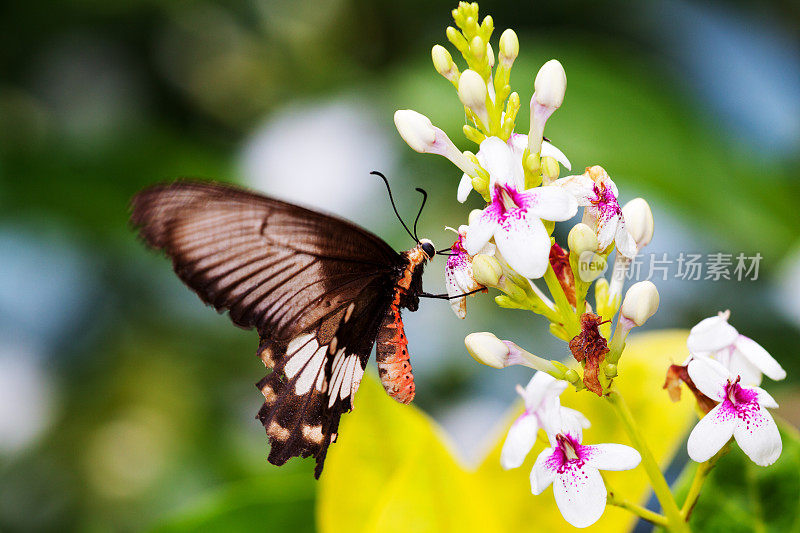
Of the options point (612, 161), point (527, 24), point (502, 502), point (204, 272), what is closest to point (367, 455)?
point (502, 502)

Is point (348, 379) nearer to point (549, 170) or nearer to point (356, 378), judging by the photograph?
point (356, 378)

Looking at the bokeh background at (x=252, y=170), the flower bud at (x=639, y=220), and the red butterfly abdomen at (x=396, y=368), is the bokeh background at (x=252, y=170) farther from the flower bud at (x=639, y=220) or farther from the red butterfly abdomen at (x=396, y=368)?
the flower bud at (x=639, y=220)

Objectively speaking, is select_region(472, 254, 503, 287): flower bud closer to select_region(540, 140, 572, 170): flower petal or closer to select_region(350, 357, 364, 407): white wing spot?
select_region(540, 140, 572, 170): flower petal

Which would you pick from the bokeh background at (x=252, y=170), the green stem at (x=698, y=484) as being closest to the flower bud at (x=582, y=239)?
the green stem at (x=698, y=484)

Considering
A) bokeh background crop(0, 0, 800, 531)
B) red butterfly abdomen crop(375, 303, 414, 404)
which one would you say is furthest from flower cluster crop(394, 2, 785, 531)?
bokeh background crop(0, 0, 800, 531)

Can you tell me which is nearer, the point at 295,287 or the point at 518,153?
the point at 518,153

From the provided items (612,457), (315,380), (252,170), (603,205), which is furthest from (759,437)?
(252,170)

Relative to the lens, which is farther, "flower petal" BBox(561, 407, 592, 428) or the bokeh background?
the bokeh background
